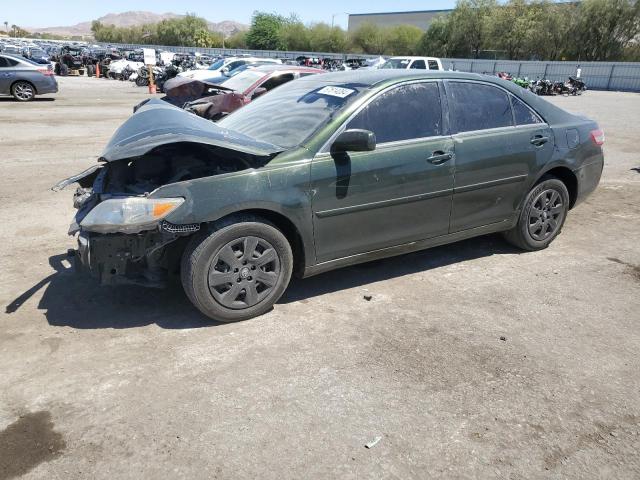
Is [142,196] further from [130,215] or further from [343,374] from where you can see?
[343,374]

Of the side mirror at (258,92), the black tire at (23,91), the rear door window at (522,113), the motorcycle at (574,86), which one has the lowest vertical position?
the black tire at (23,91)

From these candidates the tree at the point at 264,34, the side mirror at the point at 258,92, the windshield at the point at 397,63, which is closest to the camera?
the side mirror at the point at 258,92

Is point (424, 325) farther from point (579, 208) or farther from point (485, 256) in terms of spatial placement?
point (579, 208)

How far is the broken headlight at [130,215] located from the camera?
3.35 meters

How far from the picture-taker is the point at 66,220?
19.2ft

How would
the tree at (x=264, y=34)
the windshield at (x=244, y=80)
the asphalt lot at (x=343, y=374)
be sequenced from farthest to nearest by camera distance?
the tree at (x=264, y=34) → the windshield at (x=244, y=80) → the asphalt lot at (x=343, y=374)

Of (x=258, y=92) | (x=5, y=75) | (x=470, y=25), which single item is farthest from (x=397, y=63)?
(x=470, y=25)

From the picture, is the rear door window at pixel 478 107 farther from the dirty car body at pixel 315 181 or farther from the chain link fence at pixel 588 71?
the chain link fence at pixel 588 71

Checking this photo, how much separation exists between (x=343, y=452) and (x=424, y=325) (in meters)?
1.43

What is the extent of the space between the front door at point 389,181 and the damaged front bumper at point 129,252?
3.24 ft

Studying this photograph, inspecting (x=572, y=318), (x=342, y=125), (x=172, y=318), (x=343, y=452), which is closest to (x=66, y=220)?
(x=172, y=318)

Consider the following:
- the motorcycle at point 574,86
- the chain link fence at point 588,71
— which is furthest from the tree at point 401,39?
the motorcycle at point 574,86

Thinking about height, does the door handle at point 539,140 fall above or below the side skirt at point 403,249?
above

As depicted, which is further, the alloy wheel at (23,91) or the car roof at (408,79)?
the alloy wheel at (23,91)
